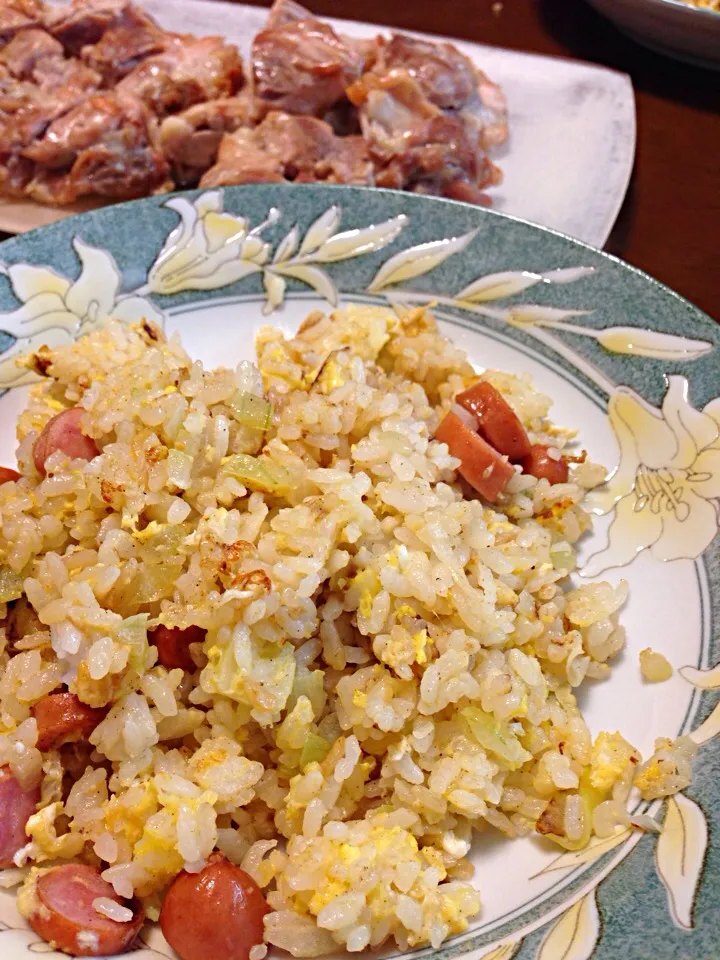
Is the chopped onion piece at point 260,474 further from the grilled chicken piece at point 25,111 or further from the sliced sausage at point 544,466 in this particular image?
the grilled chicken piece at point 25,111

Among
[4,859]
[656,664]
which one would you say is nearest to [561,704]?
[656,664]

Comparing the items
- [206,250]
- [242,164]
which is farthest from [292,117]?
A: [206,250]

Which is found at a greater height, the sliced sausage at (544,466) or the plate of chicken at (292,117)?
the plate of chicken at (292,117)

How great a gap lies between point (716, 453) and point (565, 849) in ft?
3.23

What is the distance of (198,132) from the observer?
3432 millimetres

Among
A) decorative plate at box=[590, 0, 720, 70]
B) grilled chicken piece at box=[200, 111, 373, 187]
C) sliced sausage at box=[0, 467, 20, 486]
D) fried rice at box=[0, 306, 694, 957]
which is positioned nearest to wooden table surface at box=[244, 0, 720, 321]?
decorative plate at box=[590, 0, 720, 70]

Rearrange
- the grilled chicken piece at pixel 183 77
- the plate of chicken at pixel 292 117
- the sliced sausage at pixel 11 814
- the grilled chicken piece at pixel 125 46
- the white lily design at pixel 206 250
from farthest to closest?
1. the grilled chicken piece at pixel 125 46
2. the grilled chicken piece at pixel 183 77
3. the plate of chicken at pixel 292 117
4. the white lily design at pixel 206 250
5. the sliced sausage at pixel 11 814

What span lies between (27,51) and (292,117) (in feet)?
4.26

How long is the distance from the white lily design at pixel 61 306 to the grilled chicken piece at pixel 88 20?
192 centimetres

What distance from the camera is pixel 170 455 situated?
1762mm

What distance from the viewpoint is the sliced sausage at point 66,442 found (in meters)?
1.89

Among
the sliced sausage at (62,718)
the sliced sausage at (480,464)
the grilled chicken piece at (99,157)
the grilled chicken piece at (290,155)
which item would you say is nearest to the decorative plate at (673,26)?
the grilled chicken piece at (290,155)

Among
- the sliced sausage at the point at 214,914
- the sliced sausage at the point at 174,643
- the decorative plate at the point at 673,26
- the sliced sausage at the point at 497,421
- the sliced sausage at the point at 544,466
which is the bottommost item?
→ the sliced sausage at the point at 214,914

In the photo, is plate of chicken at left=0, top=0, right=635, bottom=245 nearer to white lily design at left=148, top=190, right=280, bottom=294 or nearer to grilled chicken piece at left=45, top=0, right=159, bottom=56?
grilled chicken piece at left=45, top=0, right=159, bottom=56
